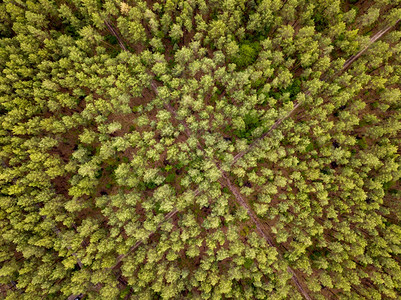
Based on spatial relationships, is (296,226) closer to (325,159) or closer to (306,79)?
(325,159)

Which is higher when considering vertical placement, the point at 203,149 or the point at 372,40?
the point at 203,149

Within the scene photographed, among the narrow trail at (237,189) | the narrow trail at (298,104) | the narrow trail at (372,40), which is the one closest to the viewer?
the narrow trail at (298,104)

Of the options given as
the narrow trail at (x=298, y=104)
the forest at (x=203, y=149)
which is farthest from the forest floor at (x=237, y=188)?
the forest at (x=203, y=149)

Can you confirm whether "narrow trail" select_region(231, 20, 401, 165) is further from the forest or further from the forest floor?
the forest

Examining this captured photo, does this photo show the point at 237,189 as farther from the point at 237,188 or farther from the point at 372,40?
the point at 372,40

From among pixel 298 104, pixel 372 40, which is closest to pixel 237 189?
pixel 298 104

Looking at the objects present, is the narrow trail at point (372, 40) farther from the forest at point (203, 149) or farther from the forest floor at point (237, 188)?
the forest at point (203, 149)

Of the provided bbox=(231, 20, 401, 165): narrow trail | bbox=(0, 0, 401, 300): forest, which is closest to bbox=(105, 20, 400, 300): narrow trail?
bbox=(231, 20, 401, 165): narrow trail

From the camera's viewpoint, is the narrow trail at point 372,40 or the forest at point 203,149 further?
the narrow trail at point 372,40

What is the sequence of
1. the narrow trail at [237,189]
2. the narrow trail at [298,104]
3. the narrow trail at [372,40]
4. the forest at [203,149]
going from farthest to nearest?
the narrow trail at [372,40] → the narrow trail at [237,189] → the narrow trail at [298,104] → the forest at [203,149]
